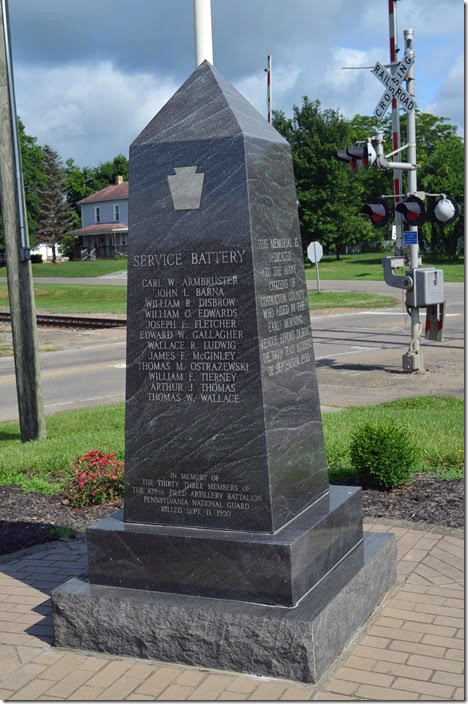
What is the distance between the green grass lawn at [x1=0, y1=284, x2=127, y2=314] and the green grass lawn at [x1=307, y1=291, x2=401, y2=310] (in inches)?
291

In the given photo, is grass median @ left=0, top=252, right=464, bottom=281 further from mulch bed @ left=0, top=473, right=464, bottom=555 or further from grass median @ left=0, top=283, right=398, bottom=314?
mulch bed @ left=0, top=473, right=464, bottom=555

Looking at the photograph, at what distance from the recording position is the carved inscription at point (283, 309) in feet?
16.6

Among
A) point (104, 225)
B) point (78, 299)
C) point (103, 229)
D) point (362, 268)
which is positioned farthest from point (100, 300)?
point (104, 225)

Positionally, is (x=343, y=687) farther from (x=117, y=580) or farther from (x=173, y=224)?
(x=173, y=224)

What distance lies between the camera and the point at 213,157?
5059mm

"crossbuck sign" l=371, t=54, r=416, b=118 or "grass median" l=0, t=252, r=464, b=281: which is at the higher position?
"crossbuck sign" l=371, t=54, r=416, b=118

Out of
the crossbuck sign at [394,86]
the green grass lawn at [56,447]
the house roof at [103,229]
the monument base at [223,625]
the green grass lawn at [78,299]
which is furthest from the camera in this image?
the house roof at [103,229]

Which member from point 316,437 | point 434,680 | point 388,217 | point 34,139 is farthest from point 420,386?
point 34,139

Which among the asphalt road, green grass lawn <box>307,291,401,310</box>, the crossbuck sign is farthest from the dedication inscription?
green grass lawn <box>307,291,401,310</box>

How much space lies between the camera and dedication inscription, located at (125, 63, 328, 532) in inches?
197

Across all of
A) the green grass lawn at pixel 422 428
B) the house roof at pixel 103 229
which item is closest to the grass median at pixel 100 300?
the green grass lawn at pixel 422 428

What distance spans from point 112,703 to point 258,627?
796 millimetres

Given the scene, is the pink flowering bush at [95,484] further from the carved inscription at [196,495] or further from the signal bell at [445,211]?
the signal bell at [445,211]

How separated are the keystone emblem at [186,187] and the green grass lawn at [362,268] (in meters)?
40.4
